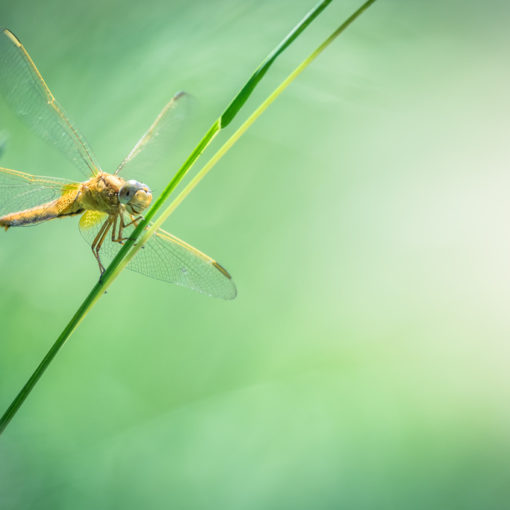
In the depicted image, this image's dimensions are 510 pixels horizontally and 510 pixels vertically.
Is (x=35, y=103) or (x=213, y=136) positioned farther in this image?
(x=35, y=103)

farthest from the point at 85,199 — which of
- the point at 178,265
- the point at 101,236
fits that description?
the point at 178,265

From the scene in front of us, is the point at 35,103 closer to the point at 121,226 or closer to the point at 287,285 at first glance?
the point at 121,226

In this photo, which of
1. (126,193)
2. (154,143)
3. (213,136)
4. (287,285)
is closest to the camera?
(213,136)

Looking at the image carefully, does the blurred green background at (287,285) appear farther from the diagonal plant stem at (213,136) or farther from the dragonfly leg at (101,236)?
the diagonal plant stem at (213,136)

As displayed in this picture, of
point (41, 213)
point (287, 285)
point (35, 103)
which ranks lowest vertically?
point (41, 213)

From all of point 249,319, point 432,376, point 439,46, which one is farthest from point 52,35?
point 432,376

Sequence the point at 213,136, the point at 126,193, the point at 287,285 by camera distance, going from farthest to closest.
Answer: the point at 287,285, the point at 126,193, the point at 213,136

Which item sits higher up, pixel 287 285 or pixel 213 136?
pixel 287 285
